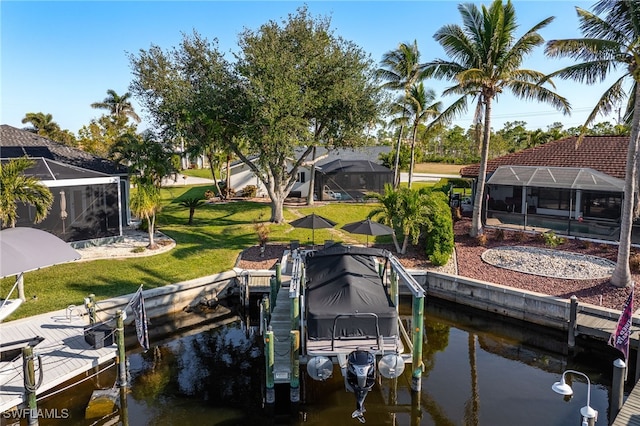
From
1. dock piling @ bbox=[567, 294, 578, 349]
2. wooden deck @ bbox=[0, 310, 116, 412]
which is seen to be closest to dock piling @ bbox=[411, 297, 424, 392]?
dock piling @ bbox=[567, 294, 578, 349]

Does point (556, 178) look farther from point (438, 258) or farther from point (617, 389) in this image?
point (617, 389)

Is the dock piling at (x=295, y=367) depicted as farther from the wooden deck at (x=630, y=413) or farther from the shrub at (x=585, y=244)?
the shrub at (x=585, y=244)

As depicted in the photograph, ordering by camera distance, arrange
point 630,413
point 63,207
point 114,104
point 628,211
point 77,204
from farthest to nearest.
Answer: point 114,104
point 77,204
point 63,207
point 628,211
point 630,413

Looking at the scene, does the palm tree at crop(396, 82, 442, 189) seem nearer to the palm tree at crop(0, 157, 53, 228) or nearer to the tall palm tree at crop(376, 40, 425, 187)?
the tall palm tree at crop(376, 40, 425, 187)

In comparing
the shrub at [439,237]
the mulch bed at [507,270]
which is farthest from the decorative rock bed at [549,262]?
the shrub at [439,237]

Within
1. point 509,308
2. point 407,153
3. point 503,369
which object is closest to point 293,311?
point 503,369

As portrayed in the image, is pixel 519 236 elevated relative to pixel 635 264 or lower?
elevated

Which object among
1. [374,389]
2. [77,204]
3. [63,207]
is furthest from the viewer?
[77,204]

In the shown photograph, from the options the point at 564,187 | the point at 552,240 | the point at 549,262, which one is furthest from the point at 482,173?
the point at 549,262

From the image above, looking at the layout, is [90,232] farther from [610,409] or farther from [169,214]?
[610,409]
